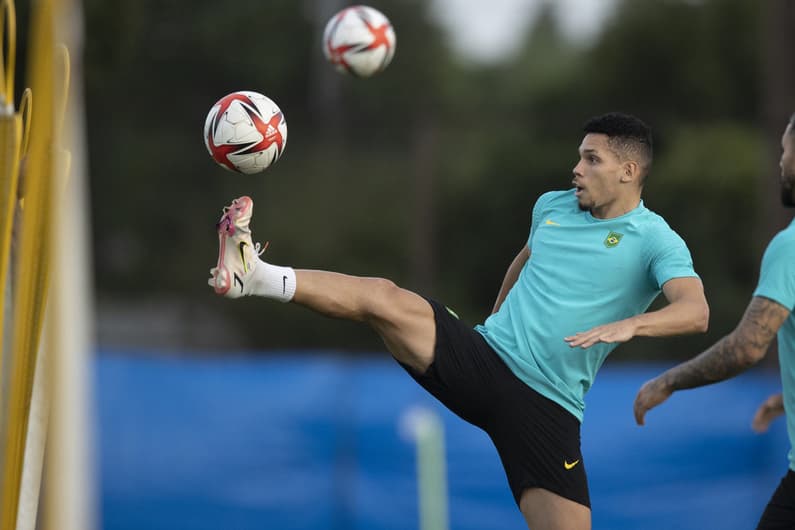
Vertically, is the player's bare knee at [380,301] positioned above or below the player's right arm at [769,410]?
above

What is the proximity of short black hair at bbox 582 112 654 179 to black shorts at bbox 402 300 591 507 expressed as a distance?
1.11 meters

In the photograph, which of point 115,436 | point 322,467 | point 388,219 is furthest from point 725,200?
point 115,436

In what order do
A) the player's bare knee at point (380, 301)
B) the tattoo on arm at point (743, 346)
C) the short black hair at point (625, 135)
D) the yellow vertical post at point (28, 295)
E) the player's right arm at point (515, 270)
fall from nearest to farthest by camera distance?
1. the yellow vertical post at point (28, 295)
2. the tattoo on arm at point (743, 346)
3. the player's bare knee at point (380, 301)
4. the short black hair at point (625, 135)
5. the player's right arm at point (515, 270)

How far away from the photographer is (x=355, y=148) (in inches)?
608

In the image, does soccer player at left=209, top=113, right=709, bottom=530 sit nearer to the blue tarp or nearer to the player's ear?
the player's ear

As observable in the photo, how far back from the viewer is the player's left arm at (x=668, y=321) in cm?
478

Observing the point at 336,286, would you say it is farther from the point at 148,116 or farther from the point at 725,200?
the point at 148,116

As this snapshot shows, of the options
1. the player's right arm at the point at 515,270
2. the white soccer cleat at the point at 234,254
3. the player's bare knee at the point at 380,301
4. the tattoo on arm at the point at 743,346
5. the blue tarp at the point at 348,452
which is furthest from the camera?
the blue tarp at the point at 348,452

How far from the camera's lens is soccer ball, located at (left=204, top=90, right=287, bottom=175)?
553 centimetres

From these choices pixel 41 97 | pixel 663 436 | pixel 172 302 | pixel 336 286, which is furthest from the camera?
pixel 172 302

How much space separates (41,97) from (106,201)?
14320 millimetres

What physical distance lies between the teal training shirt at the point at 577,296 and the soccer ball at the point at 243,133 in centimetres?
140

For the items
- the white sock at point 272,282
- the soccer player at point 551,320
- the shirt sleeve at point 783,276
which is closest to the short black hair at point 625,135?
the soccer player at point 551,320

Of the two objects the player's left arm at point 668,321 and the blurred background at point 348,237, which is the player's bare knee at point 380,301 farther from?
the blurred background at point 348,237
